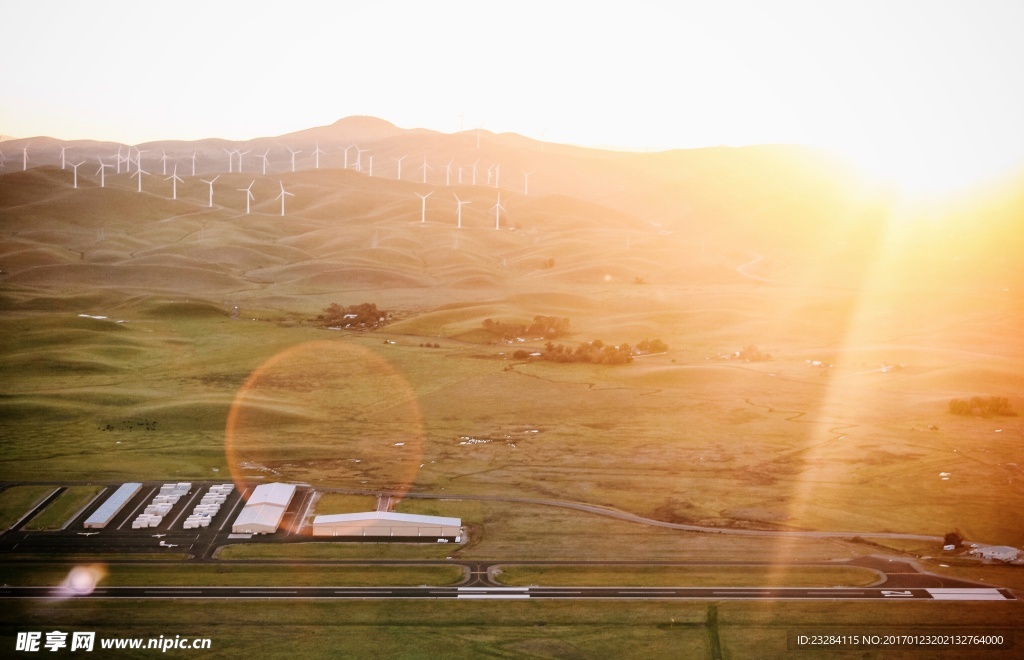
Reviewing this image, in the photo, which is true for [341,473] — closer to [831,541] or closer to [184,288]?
[831,541]

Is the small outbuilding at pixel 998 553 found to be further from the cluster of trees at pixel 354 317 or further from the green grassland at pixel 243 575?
the cluster of trees at pixel 354 317

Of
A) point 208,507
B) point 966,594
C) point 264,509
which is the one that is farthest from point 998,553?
point 208,507

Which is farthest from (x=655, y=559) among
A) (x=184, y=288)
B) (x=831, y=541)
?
(x=184, y=288)

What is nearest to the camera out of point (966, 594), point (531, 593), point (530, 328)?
point (531, 593)

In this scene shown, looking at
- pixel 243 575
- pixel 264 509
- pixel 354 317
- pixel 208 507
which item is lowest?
pixel 243 575

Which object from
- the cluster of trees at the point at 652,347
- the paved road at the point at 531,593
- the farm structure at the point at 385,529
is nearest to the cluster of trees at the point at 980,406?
the cluster of trees at the point at 652,347

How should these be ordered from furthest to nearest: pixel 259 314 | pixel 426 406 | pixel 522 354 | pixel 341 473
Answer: pixel 259 314
pixel 522 354
pixel 426 406
pixel 341 473

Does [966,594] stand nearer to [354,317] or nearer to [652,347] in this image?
[652,347]
